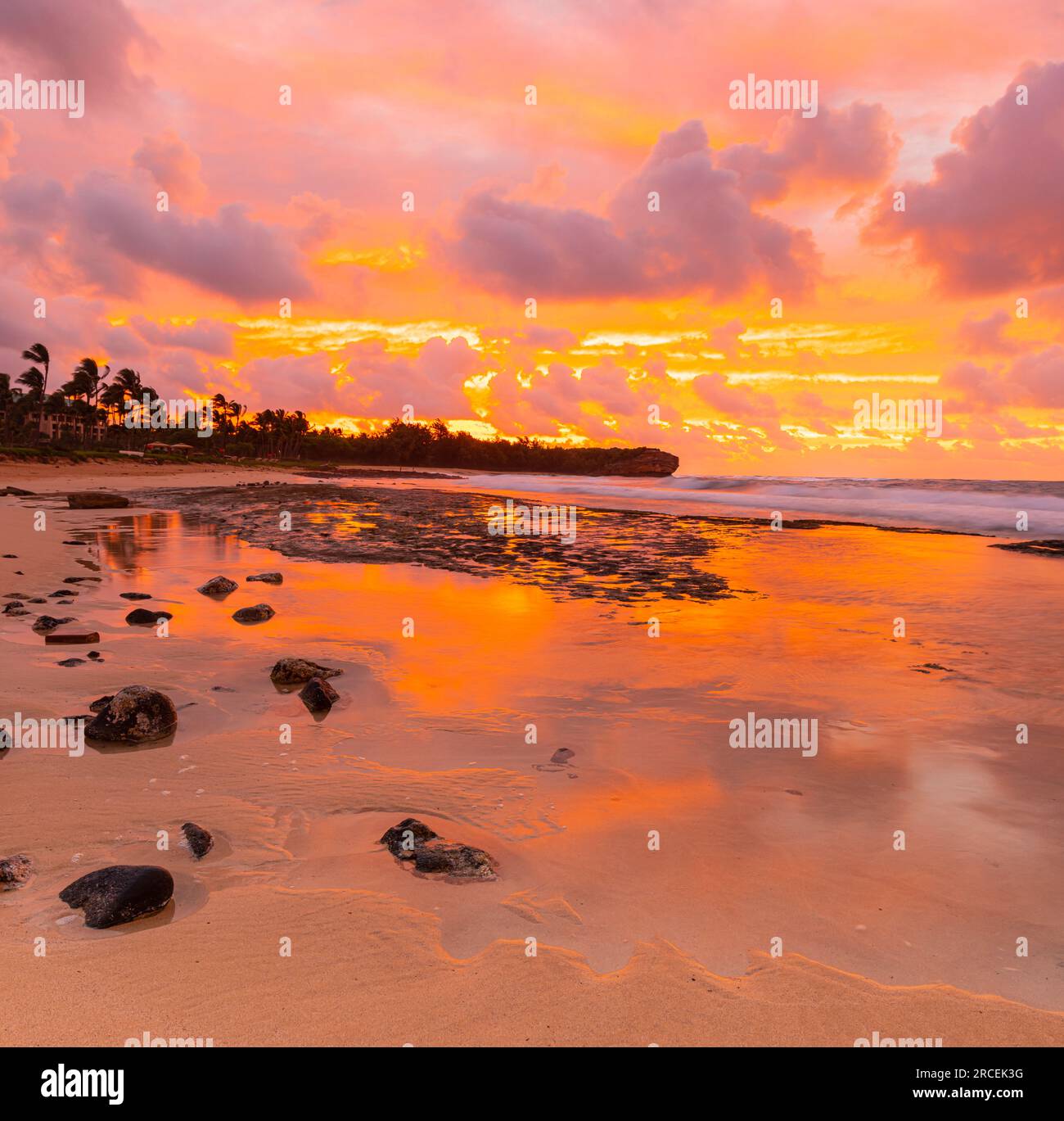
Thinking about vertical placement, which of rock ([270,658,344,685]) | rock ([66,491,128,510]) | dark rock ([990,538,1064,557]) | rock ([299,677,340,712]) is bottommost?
rock ([299,677,340,712])

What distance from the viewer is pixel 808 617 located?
10.8m

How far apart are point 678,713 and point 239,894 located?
425 centimetres

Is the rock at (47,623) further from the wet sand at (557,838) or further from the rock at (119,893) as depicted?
the rock at (119,893)

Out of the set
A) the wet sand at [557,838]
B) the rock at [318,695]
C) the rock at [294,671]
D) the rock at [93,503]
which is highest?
the rock at [93,503]

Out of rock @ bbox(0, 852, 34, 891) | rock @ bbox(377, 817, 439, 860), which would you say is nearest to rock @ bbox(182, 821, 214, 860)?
rock @ bbox(0, 852, 34, 891)

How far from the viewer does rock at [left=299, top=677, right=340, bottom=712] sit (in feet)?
20.8

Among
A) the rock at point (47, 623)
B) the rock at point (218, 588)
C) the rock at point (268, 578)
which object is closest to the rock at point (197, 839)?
the rock at point (47, 623)

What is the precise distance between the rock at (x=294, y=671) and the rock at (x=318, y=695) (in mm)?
440

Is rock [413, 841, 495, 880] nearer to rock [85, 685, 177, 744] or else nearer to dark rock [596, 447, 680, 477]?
rock [85, 685, 177, 744]

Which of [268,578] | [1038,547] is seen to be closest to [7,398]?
[268,578]

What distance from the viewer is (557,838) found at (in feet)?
13.9

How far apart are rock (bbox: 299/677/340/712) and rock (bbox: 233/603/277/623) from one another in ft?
11.9

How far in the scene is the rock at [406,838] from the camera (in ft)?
12.9
